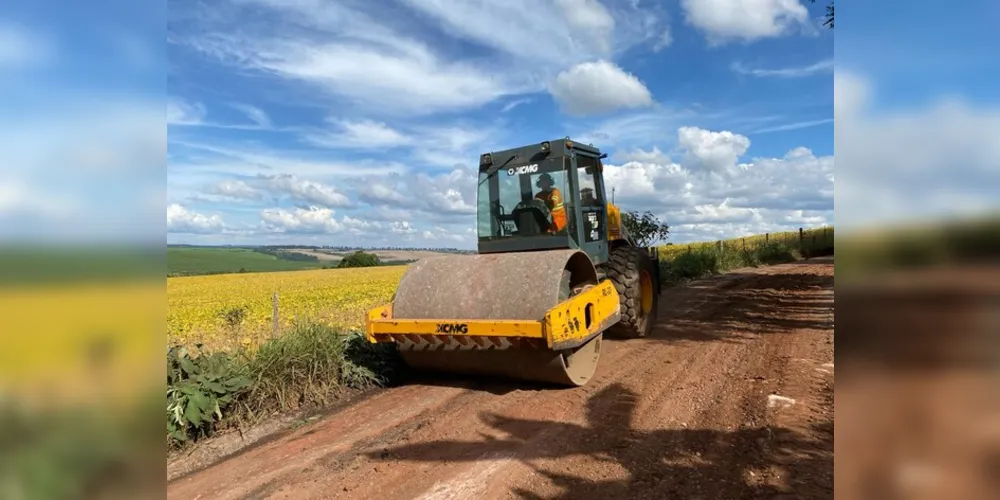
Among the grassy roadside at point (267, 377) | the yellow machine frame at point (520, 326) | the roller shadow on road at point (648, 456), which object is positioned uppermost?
the yellow machine frame at point (520, 326)

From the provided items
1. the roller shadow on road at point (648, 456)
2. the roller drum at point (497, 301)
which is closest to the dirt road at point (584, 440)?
the roller shadow on road at point (648, 456)

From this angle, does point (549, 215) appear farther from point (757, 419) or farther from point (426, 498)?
point (426, 498)

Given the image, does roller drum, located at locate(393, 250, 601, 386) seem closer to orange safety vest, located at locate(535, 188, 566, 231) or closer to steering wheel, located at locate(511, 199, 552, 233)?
orange safety vest, located at locate(535, 188, 566, 231)

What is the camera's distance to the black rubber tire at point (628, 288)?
8.79 meters

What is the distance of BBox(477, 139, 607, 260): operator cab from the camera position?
25.9ft

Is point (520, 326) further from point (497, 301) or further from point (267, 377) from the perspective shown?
point (267, 377)

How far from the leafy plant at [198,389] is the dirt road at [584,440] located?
65cm

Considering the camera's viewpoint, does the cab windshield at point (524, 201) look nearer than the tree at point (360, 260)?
Yes

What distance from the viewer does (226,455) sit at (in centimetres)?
531

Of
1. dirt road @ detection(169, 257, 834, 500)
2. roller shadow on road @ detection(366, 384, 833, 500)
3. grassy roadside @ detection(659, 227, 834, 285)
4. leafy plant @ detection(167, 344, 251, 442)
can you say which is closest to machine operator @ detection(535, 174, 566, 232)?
dirt road @ detection(169, 257, 834, 500)

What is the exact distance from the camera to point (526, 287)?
20.2 ft

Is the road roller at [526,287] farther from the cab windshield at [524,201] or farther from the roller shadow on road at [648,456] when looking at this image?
the roller shadow on road at [648,456]

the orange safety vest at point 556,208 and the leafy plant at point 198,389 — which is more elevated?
the orange safety vest at point 556,208

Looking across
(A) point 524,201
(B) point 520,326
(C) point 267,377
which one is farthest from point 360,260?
(B) point 520,326
